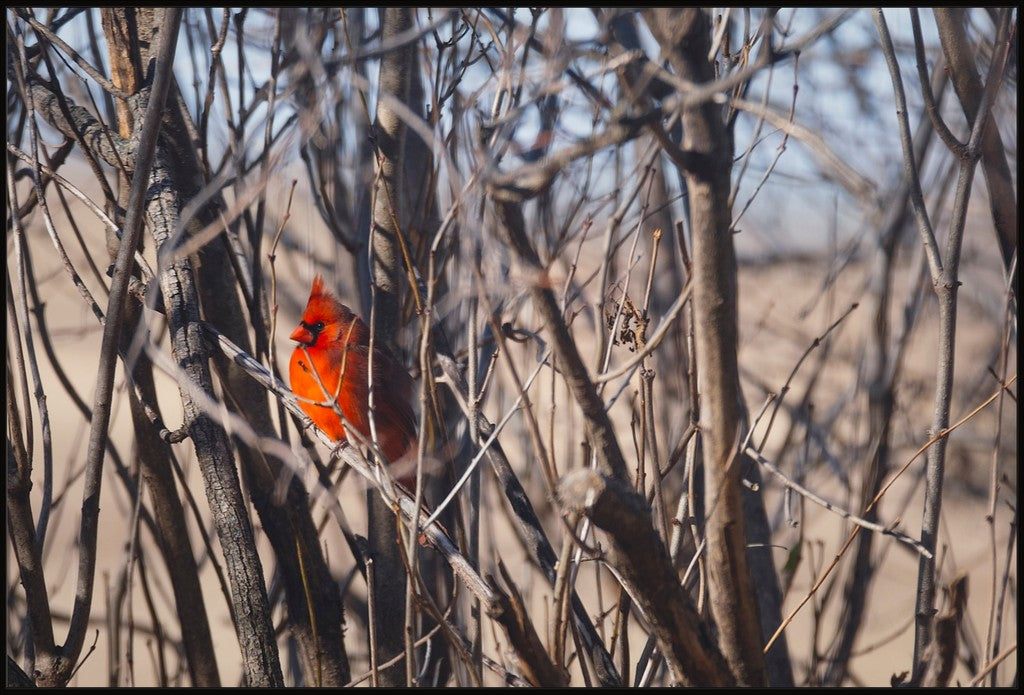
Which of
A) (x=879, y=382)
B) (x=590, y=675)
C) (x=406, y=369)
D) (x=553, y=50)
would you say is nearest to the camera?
(x=553, y=50)

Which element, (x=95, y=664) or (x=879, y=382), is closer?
(x=879, y=382)

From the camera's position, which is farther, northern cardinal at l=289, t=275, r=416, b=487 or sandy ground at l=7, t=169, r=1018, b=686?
sandy ground at l=7, t=169, r=1018, b=686

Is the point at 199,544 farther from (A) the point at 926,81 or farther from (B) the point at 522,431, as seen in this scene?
(A) the point at 926,81

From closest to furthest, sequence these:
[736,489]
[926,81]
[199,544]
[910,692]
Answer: [736,489]
[910,692]
[926,81]
[199,544]

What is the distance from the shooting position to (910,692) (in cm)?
146

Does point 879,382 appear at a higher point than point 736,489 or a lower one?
higher

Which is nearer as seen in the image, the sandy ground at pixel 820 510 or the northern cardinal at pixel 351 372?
the northern cardinal at pixel 351 372

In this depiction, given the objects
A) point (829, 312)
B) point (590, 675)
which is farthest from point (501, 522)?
point (590, 675)

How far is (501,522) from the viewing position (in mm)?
7258

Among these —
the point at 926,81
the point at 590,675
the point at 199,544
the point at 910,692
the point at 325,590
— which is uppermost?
the point at 199,544

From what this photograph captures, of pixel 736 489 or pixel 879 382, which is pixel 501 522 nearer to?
pixel 879 382

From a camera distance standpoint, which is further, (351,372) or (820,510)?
(820,510)

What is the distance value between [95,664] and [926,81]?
5.02 m

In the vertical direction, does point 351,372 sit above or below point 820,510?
below
